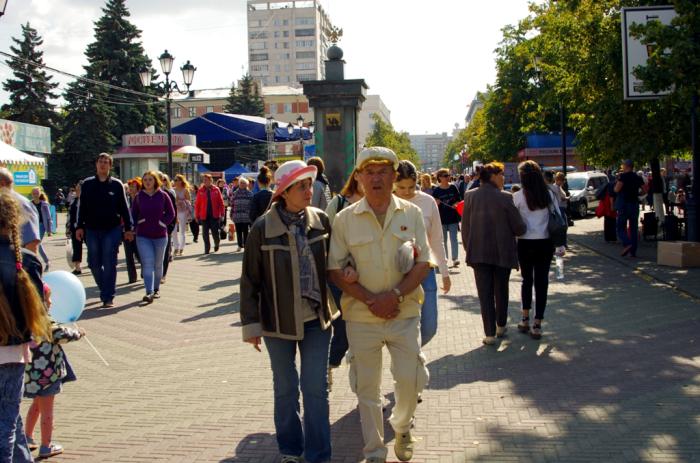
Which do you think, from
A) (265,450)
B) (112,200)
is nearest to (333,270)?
Result: (265,450)

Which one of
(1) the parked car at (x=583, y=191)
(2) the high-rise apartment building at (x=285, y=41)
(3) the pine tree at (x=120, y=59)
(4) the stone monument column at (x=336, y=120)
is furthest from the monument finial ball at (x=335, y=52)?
(2) the high-rise apartment building at (x=285, y=41)

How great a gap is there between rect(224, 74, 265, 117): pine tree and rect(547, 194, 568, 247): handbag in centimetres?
8607

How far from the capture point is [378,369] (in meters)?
4.36

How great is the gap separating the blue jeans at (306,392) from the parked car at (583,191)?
1083 inches

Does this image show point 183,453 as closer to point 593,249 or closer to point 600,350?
point 600,350

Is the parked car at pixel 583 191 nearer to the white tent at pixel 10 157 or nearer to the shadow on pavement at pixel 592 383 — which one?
the white tent at pixel 10 157

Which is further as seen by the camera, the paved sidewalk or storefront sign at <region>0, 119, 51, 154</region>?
storefront sign at <region>0, 119, 51, 154</region>

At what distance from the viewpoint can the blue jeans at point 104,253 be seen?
10.8 meters

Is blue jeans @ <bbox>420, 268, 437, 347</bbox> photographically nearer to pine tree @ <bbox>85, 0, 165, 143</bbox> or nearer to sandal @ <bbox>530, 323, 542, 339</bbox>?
sandal @ <bbox>530, 323, 542, 339</bbox>

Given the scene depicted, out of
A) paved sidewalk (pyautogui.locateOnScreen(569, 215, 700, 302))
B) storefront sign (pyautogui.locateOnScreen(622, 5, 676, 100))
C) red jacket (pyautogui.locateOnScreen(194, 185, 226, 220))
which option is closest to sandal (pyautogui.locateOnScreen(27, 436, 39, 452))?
paved sidewalk (pyautogui.locateOnScreen(569, 215, 700, 302))

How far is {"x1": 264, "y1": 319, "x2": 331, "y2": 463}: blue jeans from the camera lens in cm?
430

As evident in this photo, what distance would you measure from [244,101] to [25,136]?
175 feet

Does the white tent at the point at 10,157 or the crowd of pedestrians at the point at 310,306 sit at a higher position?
the white tent at the point at 10,157

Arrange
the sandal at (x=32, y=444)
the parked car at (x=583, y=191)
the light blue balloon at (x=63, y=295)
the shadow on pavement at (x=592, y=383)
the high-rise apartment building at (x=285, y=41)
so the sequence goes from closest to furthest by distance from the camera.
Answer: the shadow on pavement at (x=592, y=383) → the sandal at (x=32, y=444) → the light blue balloon at (x=63, y=295) → the parked car at (x=583, y=191) → the high-rise apartment building at (x=285, y=41)
